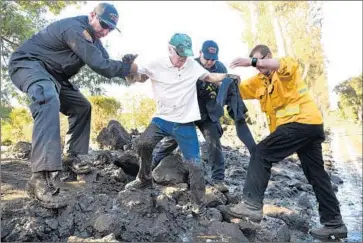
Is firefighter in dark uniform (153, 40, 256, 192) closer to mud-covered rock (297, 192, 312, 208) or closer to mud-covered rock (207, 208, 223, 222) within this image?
mud-covered rock (207, 208, 223, 222)

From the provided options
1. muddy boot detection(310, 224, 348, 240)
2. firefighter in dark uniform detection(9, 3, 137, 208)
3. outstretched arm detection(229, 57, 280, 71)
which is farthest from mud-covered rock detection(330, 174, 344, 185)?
firefighter in dark uniform detection(9, 3, 137, 208)

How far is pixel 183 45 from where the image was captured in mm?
4836

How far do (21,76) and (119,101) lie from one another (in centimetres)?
819

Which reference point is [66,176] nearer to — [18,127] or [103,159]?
[103,159]

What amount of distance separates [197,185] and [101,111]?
24.5ft

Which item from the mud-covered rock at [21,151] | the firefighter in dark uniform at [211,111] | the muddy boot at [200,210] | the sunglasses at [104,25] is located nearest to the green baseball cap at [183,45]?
the sunglasses at [104,25]

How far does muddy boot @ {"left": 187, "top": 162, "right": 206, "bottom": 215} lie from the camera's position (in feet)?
16.3

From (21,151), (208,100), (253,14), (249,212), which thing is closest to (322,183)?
(249,212)

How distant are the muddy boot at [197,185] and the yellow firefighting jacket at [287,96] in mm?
1071

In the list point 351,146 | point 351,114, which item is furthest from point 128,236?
point 351,114

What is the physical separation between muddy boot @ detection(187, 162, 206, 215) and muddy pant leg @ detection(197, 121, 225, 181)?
3.91 feet

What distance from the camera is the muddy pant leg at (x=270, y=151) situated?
502cm

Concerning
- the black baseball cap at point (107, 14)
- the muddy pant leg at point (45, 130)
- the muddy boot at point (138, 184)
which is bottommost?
the muddy boot at point (138, 184)

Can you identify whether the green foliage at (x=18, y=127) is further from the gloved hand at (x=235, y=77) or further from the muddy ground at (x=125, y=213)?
the gloved hand at (x=235, y=77)
